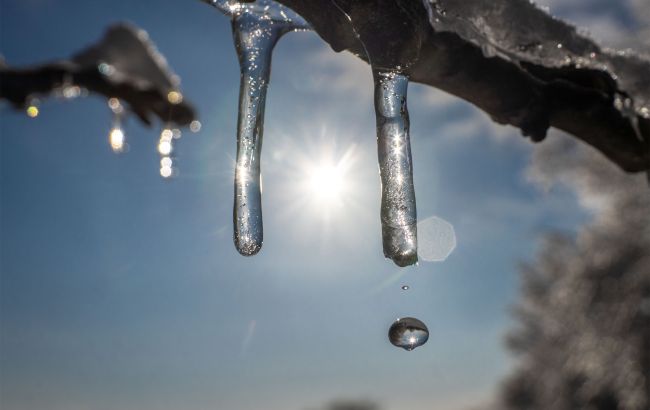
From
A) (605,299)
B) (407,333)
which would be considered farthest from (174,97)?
(605,299)

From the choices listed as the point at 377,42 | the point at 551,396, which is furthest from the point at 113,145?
the point at 551,396

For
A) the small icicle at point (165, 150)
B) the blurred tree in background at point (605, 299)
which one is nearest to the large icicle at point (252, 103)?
the small icicle at point (165, 150)

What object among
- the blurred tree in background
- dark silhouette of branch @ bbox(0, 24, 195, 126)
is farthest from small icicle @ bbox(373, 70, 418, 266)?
the blurred tree in background

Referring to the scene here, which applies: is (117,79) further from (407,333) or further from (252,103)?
(407,333)

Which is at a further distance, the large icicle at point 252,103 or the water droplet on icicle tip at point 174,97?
the large icicle at point 252,103

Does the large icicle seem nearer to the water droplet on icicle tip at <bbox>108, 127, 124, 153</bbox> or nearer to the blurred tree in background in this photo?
the water droplet on icicle tip at <bbox>108, 127, 124, 153</bbox>

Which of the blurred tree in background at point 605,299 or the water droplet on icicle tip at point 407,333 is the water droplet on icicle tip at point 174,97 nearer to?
the water droplet on icicle tip at point 407,333
